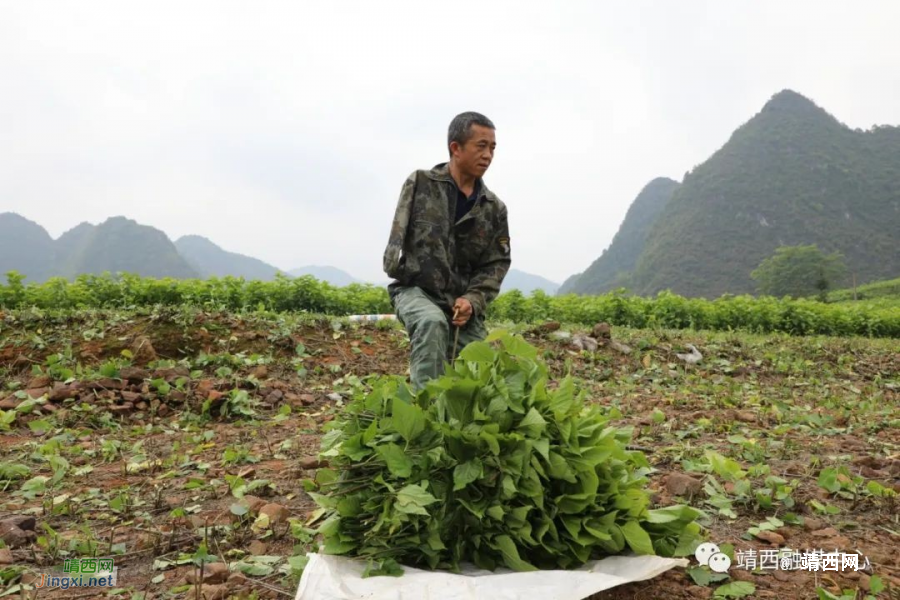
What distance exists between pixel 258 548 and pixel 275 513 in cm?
28

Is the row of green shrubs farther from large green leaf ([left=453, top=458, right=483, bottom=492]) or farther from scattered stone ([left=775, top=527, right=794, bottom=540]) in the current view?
scattered stone ([left=775, top=527, right=794, bottom=540])

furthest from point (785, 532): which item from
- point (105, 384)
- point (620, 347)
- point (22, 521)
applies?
point (620, 347)

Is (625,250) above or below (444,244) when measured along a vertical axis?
above

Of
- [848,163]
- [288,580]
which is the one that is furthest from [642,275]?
[288,580]

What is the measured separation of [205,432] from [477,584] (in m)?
2.89

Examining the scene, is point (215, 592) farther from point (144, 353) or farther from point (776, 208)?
point (776, 208)

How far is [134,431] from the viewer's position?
168 inches

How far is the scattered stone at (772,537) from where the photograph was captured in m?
2.37

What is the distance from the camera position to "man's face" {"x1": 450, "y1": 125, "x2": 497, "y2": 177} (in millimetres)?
3029

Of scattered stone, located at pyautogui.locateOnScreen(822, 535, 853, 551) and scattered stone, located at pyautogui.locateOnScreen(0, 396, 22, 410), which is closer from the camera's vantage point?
scattered stone, located at pyautogui.locateOnScreen(822, 535, 853, 551)

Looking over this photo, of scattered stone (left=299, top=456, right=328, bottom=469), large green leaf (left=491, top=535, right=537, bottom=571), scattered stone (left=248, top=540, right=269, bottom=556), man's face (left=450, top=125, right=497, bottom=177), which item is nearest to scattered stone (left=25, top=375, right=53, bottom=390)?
scattered stone (left=299, top=456, right=328, bottom=469)

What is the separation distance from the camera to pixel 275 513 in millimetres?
2590

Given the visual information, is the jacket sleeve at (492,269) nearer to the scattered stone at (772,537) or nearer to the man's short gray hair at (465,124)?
the man's short gray hair at (465,124)

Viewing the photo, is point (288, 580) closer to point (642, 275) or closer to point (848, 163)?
point (642, 275)
